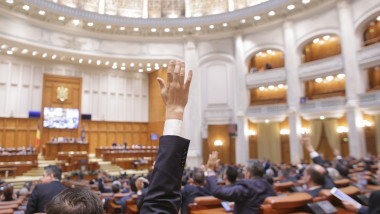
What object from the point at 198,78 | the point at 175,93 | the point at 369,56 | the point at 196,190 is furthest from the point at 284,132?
the point at 175,93

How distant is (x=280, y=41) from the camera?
55.5ft

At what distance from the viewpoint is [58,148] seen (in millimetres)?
16156

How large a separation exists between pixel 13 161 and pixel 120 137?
839 centimetres

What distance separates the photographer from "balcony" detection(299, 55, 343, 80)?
14.6 meters

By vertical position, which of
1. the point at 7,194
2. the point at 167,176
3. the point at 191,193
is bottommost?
the point at 7,194

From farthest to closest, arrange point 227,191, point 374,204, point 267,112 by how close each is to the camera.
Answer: point 267,112 < point 227,191 < point 374,204

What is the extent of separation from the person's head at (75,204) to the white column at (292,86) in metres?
15.8

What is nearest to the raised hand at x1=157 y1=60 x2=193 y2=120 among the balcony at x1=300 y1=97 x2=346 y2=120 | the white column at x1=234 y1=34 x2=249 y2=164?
the balcony at x1=300 y1=97 x2=346 y2=120

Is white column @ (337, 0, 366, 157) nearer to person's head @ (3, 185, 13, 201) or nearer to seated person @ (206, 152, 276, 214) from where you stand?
seated person @ (206, 152, 276, 214)

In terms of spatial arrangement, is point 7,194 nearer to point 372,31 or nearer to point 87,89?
point 87,89

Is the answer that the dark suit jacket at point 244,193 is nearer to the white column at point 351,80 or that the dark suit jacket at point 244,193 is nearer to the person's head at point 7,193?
the person's head at point 7,193

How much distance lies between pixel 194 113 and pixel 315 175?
14.6 metres

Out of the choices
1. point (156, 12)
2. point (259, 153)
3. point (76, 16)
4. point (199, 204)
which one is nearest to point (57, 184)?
point (199, 204)

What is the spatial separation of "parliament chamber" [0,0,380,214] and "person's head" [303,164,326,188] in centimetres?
1057
